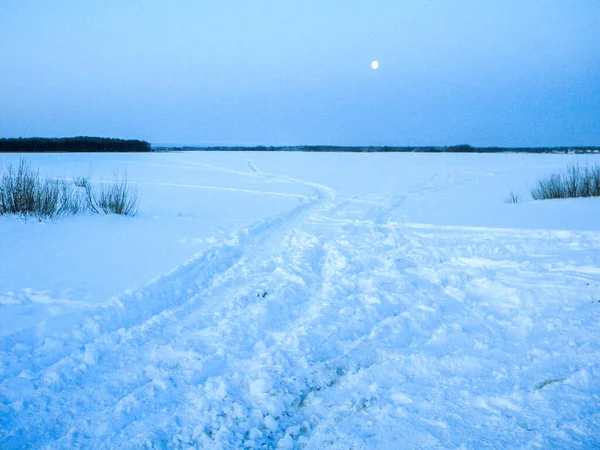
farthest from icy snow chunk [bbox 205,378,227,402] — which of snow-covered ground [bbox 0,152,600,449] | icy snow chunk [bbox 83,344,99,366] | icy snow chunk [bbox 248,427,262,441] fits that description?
icy snow chunk [bbox 83,344,99,366]

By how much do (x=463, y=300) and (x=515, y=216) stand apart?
19.8 ft

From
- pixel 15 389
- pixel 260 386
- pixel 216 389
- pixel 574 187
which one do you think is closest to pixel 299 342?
pixel 260 386

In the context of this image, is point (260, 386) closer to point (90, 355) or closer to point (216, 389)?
point (216, 389)

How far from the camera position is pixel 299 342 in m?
3.22

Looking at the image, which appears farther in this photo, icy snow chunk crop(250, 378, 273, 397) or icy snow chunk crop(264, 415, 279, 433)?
icy snow chunk crop(250, 378, 273, 397)

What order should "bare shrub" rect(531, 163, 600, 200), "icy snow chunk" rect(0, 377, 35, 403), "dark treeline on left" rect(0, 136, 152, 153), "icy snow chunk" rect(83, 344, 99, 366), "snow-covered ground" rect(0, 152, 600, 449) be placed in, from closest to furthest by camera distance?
"snow-covered ground" rect(0, 152, 600, 449), "icy snow chunk" rect(0, 377, 35, 403), "icy snow chunk" rect(83, 344, 99, 366), "bare shrub" rect(531, 163, 600, 200), "dark treeline on left" rect(0, 136, 152, 153)

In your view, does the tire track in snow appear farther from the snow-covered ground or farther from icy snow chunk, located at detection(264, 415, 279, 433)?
icy snow chunk, located at detection(264, 415, 279, 433)

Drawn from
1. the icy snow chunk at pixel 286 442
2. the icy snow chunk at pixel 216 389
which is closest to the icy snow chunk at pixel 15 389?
the icy snow chunk at pixel 216 389

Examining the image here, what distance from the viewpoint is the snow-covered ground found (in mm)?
2285

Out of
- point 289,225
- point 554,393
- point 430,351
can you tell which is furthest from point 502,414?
point 289,225

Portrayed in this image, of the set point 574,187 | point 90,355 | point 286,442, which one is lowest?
point 286,442

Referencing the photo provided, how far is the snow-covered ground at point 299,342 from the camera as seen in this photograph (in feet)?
7.50

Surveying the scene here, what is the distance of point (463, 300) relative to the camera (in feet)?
13.6

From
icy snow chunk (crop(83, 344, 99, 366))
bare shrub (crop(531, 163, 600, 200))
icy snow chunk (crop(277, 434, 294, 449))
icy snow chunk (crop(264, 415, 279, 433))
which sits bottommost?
icy snow chunk (crop(277, 434, 294, 449))
